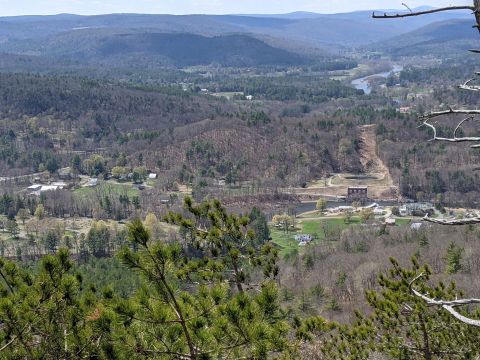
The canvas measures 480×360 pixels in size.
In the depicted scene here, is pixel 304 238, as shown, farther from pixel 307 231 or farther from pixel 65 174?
pixel 65 174

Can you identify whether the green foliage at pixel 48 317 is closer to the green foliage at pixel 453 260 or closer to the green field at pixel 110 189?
the green foliage at pixel 453 260

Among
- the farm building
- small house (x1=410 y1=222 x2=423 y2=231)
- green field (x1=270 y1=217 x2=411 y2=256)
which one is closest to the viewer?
small house (x1=410 y1=222 x2=423 y2=231)

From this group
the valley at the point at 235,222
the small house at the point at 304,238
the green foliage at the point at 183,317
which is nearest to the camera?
the green foliage at the point at 183,317

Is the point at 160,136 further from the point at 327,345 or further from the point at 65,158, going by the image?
the point at 327,345

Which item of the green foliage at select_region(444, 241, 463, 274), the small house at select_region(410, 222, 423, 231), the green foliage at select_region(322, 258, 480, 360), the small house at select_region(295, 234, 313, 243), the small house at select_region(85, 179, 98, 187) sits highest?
the green foliage at select_region(322, 258, 480, 360)

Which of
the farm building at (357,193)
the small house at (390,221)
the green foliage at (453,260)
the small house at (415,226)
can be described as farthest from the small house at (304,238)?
the green foliage at (453,260)

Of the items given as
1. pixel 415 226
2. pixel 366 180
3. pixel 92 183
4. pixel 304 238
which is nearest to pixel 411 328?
pixel 304 238

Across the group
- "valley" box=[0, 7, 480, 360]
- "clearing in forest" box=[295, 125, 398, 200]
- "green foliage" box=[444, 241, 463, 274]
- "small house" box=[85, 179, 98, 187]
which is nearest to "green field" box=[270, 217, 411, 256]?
"valley" box=[0, 7, 480, 360]

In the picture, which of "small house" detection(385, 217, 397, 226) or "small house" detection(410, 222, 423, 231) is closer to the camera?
"small house" detection(410, 222, 423, 231)

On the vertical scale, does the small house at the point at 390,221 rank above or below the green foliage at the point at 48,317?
below

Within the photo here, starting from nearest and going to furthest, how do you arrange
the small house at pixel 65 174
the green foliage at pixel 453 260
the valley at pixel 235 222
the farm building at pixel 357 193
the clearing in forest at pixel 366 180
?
1. the valley at pixel 235 222
2. the green foliage at pixel 453 260
3. the farm building at pixel 357 193
4. the clearing in forest at pixel 366 180
5. the small house at pixel 65 174

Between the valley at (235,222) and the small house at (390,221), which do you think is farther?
the small house at (390,221)

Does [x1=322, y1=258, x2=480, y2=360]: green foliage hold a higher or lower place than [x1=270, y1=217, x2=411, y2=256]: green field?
higher

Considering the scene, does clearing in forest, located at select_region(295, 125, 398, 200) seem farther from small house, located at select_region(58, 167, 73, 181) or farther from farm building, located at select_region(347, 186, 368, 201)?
small house, located at select_region(58, 167, 73, 181)
